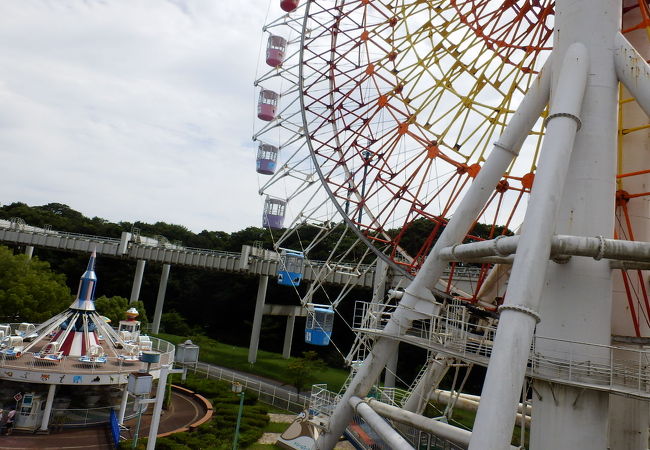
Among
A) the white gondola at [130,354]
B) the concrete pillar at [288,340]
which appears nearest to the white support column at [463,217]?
the white gondola at [130,354]

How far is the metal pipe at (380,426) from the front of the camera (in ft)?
38.0

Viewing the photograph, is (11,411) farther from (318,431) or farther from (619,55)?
(619,55)

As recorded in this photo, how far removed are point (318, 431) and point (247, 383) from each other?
59.7 feet

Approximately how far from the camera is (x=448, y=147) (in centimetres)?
1919

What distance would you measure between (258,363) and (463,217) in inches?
1374

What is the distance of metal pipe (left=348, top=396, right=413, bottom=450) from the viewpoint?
38.0 feet

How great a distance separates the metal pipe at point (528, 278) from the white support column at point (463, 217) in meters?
1.31

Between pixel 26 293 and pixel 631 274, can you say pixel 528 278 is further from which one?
pixel 26 293

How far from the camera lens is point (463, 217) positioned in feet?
42.2

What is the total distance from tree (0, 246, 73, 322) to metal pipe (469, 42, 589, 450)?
34173mm

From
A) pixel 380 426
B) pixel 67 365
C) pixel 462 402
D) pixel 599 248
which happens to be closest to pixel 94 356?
pixel 67 365

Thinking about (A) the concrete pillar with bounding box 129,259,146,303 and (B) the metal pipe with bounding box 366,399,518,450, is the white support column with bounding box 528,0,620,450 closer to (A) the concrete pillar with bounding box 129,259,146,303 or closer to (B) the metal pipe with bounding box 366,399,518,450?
(B) the metal pipe with bounding box 366,399,518,450

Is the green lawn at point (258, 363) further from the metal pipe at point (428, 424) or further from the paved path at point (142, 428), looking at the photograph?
the metal pipe at point (428, 424)

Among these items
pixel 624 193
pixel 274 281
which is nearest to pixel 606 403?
pixel 624 193
